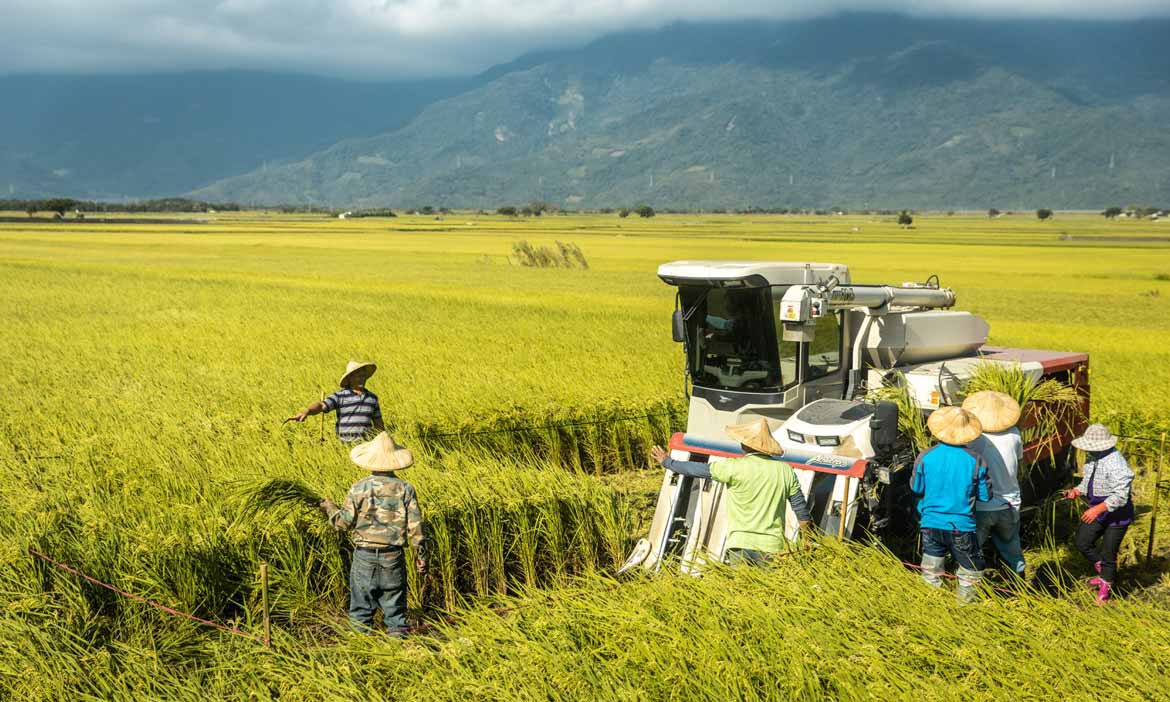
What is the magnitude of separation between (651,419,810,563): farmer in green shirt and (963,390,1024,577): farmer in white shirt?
4.98 feet

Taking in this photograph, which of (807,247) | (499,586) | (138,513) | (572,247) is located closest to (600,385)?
(499,586)

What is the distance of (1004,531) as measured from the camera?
7.13 m

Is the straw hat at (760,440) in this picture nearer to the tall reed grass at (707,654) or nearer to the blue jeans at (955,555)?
the tall reed grass at (707,654)

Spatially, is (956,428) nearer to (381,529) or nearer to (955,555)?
(955,555)

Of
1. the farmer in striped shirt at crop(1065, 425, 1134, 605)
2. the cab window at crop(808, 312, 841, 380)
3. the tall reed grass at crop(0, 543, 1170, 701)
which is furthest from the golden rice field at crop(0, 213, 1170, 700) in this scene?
the cab window at crop(808, 312, 841, 380)

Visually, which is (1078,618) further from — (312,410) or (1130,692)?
(312,410)

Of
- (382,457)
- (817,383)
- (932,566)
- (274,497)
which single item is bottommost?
(932,566)

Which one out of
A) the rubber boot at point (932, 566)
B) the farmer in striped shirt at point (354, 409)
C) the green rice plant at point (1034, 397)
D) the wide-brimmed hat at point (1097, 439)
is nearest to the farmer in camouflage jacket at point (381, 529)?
the farmer in striped shirt at point (354, 409)

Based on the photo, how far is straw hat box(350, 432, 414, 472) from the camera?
6.21 m

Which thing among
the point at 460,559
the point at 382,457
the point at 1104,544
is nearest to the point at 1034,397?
the point at 1104,544

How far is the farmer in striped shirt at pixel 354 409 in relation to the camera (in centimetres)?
904

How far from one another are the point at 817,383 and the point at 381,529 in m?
4.69

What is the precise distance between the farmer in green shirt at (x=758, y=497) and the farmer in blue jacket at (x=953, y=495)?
967 mm

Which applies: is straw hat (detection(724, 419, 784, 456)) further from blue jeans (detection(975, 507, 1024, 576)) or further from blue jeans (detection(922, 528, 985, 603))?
blue jeans (detection(975, 507, 1024, 576))
